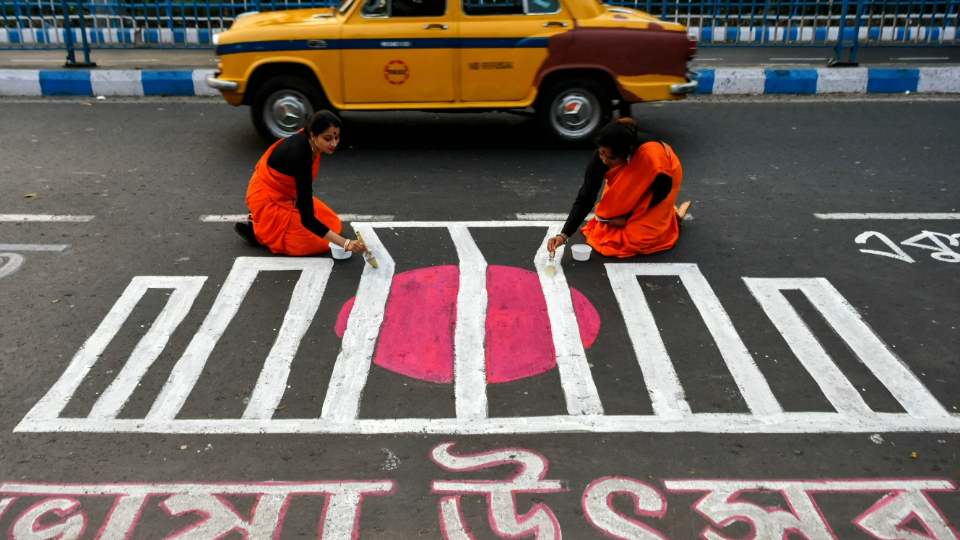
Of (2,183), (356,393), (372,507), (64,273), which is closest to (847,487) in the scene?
(372,507)

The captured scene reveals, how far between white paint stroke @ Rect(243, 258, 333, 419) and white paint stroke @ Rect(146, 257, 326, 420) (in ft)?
0.31

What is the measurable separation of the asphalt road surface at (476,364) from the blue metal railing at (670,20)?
6.25m

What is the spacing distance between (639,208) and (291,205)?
2.31 meters

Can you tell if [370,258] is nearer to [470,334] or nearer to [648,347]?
[470,334]

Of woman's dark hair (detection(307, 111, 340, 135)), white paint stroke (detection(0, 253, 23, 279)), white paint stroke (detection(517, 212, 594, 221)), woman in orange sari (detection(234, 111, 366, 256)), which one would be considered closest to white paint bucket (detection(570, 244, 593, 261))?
white paint stroke (detection(517, 212, 594, 221))

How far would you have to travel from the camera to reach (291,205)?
18.7 feet

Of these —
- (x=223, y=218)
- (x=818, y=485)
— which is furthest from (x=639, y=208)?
(x=223, y=218)

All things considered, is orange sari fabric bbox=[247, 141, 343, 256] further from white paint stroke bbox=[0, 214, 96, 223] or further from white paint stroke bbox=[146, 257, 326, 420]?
white paint stroke bbox=[0, 214, 96, 223]

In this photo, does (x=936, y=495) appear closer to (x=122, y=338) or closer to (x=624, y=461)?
(x=624, y=461)

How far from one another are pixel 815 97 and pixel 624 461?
857 centimetres

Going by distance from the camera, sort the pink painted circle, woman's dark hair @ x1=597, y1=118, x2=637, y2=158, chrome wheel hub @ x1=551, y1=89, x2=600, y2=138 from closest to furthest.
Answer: the pink painted circle
woman's dark hair @ x1=597, y1=118, x2=637, y2=158
chrome wheel hub @ x1=551, y1=89, x2=600, y2=138

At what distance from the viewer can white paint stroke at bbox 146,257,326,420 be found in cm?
406

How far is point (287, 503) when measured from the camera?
3.36 meters

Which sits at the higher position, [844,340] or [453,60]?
[453,60]
